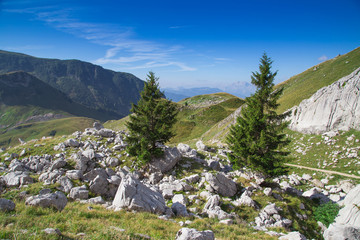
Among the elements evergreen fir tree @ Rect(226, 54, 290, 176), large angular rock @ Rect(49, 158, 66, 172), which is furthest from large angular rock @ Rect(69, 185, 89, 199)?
evergreen fir tree @ Rect(226, 54, 290, 176)

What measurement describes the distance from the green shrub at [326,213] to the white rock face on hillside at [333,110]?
2396cm

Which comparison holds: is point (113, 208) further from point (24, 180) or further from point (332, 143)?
point (332, 143)

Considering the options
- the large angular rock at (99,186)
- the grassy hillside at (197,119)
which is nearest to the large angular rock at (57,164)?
the large angular rock at (99,186)

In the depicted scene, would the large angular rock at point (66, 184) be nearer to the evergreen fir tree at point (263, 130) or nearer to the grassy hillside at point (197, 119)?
the evergreen fir tree at point (263, 130)

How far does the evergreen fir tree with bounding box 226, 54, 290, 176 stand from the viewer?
65.5 ft

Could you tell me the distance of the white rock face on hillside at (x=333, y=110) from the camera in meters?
33.2

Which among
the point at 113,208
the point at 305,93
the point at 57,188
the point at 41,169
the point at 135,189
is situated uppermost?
the point at 305,93

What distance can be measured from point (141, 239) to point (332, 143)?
3867cm

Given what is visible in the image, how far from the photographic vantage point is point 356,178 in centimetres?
2423

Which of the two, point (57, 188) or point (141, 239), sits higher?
point (141, 239)

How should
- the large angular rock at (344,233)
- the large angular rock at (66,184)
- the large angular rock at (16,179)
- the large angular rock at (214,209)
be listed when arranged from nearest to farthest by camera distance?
the large angular rock at (344,233)
the large angular rock at (214,209)
the large angular rock at (66,184)
the large angular rock at (16,179)

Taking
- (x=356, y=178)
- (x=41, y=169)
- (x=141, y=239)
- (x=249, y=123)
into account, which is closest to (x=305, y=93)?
(x=356, y=178)

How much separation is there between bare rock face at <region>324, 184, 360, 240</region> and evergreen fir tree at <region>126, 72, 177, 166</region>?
60.3 ft

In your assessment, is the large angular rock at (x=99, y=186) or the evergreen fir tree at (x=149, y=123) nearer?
the large angular rock at (x=99, y=186)
